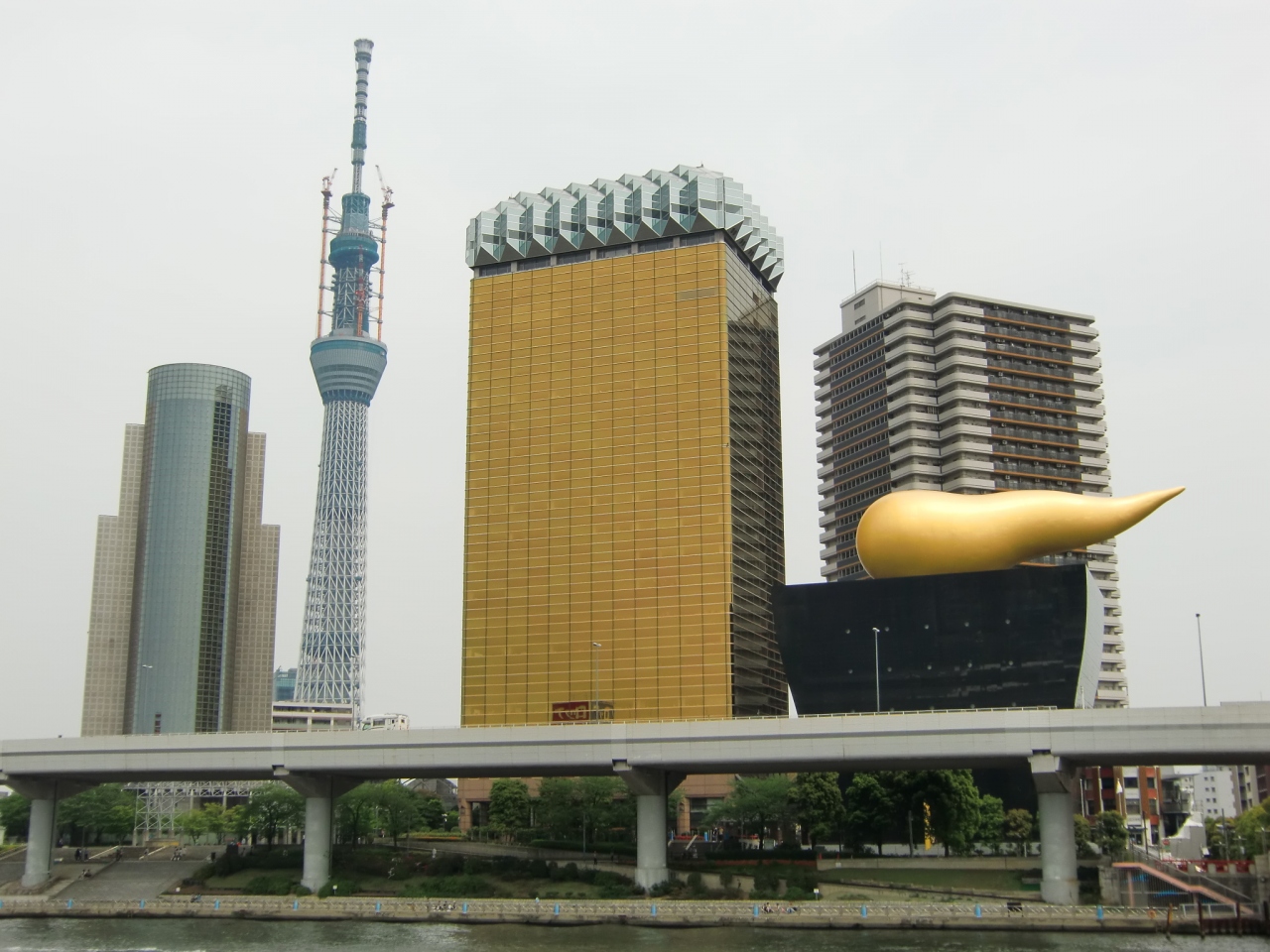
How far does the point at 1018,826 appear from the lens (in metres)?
105

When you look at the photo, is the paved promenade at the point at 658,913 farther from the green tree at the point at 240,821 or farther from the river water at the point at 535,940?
the green tree at the point at 240,821

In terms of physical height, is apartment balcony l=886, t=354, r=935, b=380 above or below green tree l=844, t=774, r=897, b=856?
above

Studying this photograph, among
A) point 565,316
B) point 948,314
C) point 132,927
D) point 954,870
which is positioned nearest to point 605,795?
point 954,870

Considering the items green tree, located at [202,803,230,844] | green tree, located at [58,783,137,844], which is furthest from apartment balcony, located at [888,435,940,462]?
green tree, located at [58,783,137,844]

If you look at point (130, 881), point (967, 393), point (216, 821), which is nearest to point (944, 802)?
point (130, 881)

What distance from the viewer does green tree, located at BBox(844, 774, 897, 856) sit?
94125 millimetres

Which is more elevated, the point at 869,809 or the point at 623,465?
the point at 623,465

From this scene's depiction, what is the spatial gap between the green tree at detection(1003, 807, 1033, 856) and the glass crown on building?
Answer: 66.3 meters

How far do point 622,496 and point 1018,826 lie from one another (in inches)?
2040

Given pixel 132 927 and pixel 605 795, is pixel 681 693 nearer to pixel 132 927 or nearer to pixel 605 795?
pixel 605 795

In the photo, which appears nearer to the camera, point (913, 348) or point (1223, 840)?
point (1223, 840)

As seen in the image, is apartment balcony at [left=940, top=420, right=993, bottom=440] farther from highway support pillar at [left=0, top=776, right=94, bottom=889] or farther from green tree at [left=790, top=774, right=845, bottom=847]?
highway support pillar at [left=0, top=776, right=94, bottom=889]

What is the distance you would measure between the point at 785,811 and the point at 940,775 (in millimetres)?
18562

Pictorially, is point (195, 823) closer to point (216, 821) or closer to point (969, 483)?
point (216, 821)
